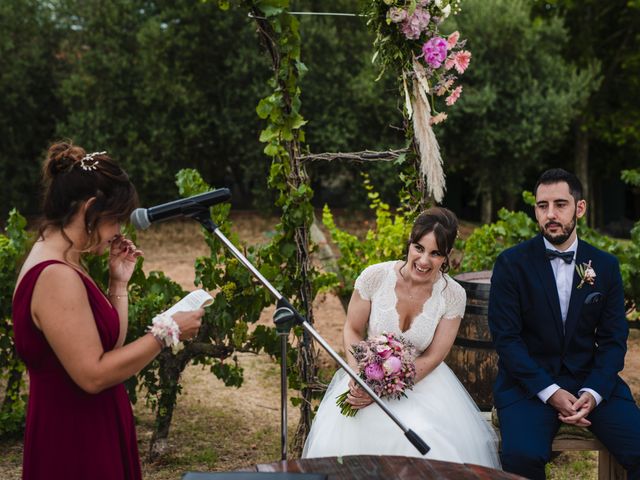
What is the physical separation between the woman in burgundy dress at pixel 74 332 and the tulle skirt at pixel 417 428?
1.19 meters

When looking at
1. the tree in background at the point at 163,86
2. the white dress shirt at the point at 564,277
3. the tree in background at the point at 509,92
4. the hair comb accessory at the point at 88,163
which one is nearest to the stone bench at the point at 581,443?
the white dress shirt at the point at 564,277

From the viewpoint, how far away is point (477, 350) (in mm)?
4586

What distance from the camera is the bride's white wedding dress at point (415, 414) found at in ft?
10.9

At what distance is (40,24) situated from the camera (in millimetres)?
16750

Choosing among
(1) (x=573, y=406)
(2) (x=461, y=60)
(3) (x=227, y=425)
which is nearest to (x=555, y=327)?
(1) (x=573, y=406)

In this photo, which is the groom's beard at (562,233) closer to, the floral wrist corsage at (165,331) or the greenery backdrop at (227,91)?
the floral wrist corsage at (165,331)

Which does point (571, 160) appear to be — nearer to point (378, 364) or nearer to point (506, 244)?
point (506, 244)

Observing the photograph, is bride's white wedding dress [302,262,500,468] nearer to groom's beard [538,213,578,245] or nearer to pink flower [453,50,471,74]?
groom's beard [538,213,578,245]

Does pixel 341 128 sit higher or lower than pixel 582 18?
lower

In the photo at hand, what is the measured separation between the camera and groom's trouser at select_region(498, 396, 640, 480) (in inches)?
132

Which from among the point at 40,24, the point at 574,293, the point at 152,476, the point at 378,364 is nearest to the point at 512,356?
the point at 574,293

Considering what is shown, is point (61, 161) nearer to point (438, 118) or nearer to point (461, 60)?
point (438, 118)

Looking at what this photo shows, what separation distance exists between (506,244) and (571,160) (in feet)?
48.8

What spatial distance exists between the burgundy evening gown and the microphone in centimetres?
29
